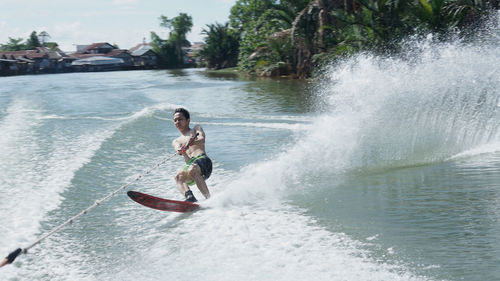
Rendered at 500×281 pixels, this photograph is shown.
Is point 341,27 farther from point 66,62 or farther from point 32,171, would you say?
point 66,62

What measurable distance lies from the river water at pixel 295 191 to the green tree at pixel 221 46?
158 feet

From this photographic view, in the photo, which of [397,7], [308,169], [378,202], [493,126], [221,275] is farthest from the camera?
[397,7]

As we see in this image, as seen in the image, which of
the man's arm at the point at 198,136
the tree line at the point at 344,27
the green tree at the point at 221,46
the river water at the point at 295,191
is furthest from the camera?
the green tree at the point at 221,46

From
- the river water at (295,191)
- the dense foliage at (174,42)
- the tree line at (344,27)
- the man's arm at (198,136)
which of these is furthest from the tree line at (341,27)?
the dense foliage at (174,42)

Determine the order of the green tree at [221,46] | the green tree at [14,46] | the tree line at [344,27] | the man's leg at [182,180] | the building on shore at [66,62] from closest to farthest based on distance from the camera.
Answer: the man's leg at [182,180] → the tree line at [344,27] → the green tree at [221,46] → the building on shore at [66,62] → the green tree at [14,46]

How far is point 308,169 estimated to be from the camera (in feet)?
27.7

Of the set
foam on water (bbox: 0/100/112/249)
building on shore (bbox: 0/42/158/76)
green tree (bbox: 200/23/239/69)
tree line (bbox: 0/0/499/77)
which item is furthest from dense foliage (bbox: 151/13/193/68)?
foam on water (bbox: 0/100/112/249)

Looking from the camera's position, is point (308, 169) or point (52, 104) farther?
point (52, 104)

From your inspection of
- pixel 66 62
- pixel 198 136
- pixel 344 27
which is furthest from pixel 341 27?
pixel 66 62

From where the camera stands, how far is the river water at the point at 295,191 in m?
4.80

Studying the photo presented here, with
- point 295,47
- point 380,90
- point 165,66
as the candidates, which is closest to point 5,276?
point 380,90

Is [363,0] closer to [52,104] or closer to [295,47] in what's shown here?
[295,47]

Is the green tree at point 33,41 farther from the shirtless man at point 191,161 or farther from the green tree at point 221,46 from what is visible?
the shirtless man at point 191,161

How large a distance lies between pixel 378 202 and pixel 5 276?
396 cm
